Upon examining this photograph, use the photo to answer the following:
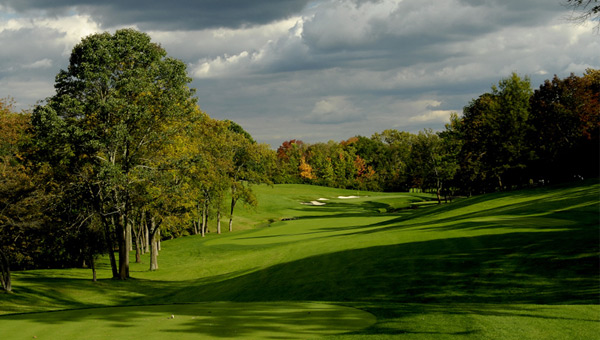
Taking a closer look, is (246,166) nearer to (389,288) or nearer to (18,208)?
(18,208)

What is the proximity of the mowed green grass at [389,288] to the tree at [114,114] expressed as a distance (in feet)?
23.8

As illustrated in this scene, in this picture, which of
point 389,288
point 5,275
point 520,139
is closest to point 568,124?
point 520,139

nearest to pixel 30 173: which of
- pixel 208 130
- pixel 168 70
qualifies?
pixel 168 70

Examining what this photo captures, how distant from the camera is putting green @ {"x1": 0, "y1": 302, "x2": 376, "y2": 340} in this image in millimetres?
11125

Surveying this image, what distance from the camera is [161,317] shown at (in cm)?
1395

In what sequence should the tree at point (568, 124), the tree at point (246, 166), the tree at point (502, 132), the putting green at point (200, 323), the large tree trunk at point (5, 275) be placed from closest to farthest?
the putting green at point (200, 323), the large tree trunk at point (5, 275), the tree at point (568, 124), the tree at point (502, 132), the tree at point (246, 166)

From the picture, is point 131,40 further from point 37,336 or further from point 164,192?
point 37,336

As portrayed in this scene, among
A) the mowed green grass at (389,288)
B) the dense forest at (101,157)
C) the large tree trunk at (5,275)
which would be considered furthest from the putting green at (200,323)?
the dense forest at (101,157)

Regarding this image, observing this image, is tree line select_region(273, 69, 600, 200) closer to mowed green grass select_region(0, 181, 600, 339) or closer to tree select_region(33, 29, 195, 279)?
mowed green grass select_region(0, 181, 600, 339)

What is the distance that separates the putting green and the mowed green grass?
0.05 meters

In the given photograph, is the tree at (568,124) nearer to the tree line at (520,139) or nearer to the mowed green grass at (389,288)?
the tree line at (520,139)

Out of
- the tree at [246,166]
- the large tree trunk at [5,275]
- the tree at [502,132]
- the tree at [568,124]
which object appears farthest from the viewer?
the tree at [246,166]

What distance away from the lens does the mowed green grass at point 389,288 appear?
11.1 metres

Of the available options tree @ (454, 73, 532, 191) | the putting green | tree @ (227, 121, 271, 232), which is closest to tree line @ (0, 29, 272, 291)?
the putting green
